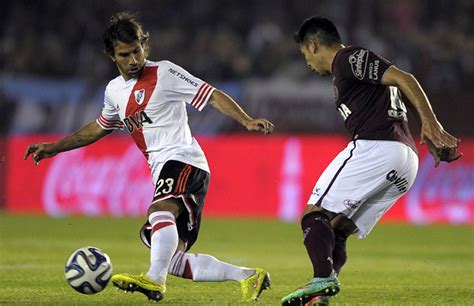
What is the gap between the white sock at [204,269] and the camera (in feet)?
23.5

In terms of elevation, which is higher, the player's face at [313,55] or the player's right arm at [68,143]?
the player's face at [313,55]

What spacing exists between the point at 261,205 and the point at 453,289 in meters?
9.74

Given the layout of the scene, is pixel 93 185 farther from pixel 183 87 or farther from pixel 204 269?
pixel 204 269

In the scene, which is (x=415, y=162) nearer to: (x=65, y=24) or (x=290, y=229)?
(x=290, y=229)

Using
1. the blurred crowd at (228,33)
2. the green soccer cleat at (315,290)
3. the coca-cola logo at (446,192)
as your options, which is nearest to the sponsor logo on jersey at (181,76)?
the green soccer cleat at (315,290)

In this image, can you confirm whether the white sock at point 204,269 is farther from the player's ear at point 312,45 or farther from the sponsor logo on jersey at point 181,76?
the player's ear at point 312,45

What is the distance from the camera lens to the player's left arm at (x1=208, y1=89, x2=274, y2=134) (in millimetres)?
6695

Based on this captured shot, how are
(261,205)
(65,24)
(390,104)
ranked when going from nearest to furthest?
(390,104) → (261,205) → (65,24)

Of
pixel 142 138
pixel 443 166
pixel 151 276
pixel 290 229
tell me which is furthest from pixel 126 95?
pixel 443 166

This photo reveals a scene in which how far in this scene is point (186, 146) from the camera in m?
7.38

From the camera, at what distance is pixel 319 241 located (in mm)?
6410

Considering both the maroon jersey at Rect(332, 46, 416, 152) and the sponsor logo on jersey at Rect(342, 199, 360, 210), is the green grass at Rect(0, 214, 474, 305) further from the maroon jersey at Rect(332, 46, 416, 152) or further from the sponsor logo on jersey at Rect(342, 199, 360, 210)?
the maroon jersey at Rect(332, 46, 416, 152)

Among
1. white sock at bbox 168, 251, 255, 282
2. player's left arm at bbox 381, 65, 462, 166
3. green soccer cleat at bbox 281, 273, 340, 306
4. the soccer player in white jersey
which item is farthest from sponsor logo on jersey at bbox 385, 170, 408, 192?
white sock at bbox 168, 251, 255, 282

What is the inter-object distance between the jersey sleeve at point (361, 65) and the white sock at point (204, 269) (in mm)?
1598
